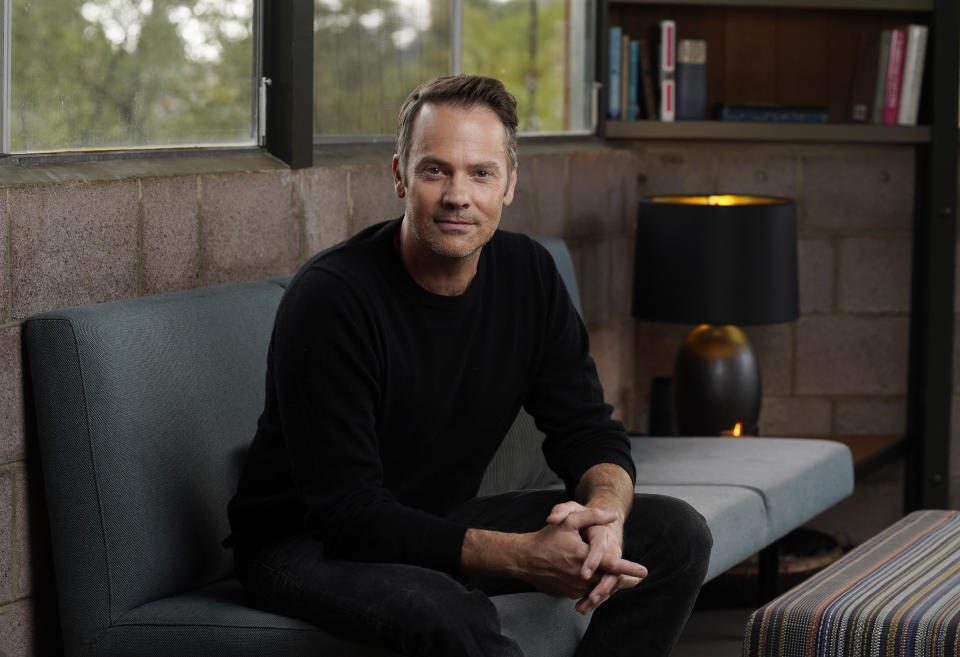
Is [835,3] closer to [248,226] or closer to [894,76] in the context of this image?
[894,76]

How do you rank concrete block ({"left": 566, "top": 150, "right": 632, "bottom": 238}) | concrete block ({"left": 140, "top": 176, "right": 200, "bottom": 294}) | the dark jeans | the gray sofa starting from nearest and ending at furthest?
the dark jeans < the gray sofa < concrete block ({"left": 140, "top": 176, "right": 200, "bottom": 294}) < concrete block ({"left": 566, "top": 150, "right": 632, "bottom": 238})

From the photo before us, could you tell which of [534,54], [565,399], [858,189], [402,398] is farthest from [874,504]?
[402,398]

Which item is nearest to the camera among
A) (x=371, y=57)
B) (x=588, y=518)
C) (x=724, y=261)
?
(x=588, y=518)

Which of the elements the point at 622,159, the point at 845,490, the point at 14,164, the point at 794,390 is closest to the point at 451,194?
the point at 14,164

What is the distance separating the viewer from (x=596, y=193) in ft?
13.0

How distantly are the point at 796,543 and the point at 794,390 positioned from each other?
562 millimetres

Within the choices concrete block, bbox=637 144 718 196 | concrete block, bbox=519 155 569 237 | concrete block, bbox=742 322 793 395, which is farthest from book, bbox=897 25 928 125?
concrete block, bbox=519 155 569 237

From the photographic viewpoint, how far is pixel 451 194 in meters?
2.04

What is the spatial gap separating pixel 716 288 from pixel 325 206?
44.3 inches

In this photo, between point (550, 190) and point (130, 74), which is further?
point (550, 190)

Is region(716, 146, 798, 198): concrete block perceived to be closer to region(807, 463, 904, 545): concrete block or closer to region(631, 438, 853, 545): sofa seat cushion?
region(807, 463, 904, 545): concrete block

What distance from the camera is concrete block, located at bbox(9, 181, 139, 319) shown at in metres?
2.13

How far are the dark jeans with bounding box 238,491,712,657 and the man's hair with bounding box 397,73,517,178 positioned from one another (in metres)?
0.56

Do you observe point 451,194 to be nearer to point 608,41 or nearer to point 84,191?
point 84,191
